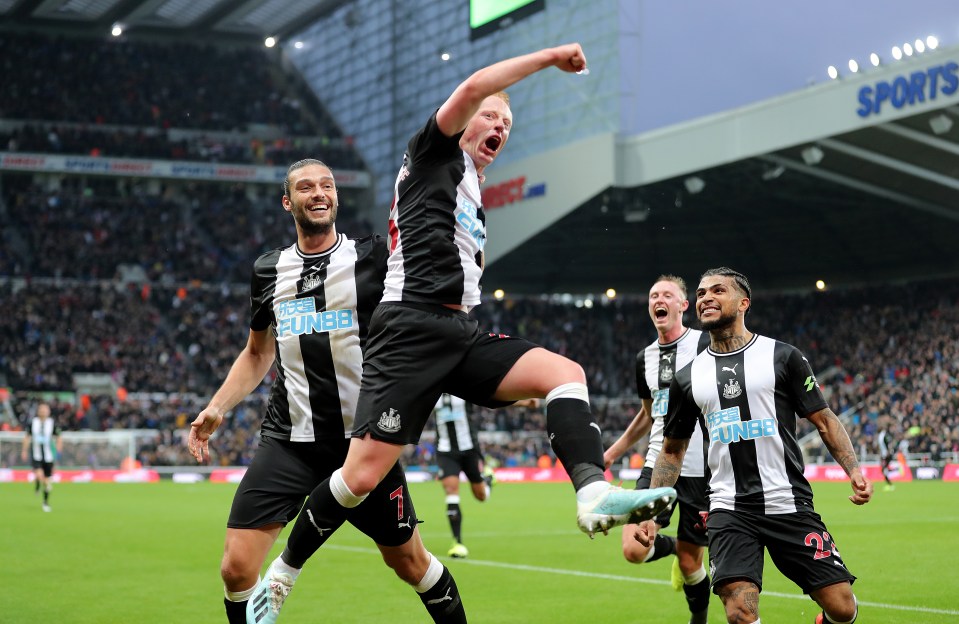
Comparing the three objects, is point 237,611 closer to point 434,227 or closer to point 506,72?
point 434,227

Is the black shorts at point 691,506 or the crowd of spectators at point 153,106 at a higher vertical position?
the crowd of spectators at point 153,106

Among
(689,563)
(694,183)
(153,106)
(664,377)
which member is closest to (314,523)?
(689,563)

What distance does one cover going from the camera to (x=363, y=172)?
5406cm

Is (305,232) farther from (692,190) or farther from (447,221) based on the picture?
(692,190)

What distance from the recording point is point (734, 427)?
6707 millimetres

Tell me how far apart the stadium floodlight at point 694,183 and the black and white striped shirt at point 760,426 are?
100 feet

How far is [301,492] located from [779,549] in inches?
102

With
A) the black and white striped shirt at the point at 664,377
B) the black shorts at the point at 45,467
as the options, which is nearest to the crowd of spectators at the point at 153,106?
the black shorts at the point at 45,467

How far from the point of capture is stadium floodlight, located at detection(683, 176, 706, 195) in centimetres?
3666

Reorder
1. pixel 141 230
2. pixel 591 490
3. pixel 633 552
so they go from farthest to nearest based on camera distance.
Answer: pixel 141 230
pixel 633 552
pixel 591 490

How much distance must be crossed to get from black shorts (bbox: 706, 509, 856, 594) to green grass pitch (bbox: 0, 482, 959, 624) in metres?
2.73

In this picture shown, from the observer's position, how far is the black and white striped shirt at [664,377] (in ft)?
29.6

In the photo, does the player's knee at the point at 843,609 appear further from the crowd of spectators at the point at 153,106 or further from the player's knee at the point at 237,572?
the crowd of spectators at the point at 153,106

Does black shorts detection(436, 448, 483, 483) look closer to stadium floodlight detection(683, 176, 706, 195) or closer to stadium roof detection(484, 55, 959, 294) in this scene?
stadium roof detection(484, 55, 959, 294)
